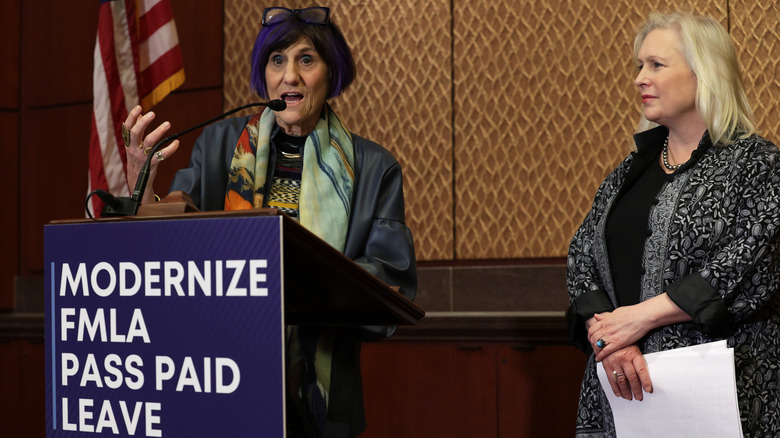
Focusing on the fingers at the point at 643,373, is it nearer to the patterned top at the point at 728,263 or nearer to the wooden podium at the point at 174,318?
the patterned top at the point at 728,263

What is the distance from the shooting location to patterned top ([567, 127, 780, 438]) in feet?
5.86

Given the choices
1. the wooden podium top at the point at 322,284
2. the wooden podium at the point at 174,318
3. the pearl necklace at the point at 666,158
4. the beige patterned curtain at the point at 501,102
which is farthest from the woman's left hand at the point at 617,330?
the beige patterned curtain at the point at 501,102

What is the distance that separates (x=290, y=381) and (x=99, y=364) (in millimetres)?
459

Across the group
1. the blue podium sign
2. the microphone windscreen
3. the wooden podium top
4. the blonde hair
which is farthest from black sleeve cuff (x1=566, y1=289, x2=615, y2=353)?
the blue podium sign

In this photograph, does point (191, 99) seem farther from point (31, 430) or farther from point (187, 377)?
point (187, 377)

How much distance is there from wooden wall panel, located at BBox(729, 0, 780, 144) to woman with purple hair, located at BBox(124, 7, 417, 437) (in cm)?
192

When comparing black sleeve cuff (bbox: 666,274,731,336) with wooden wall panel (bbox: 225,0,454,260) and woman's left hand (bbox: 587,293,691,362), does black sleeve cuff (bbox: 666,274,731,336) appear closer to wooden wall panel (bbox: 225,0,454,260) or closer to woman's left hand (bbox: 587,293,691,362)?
woman's left hand (bbox: 587,293,691,362)

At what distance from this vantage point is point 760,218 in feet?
5.96

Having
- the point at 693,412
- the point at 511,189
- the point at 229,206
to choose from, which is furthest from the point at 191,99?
the point at 693,412

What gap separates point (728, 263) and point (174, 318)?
3.71 feet

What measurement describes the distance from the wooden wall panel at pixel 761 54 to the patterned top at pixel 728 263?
59.3 inches

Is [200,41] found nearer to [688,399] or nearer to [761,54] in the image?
[761,54]

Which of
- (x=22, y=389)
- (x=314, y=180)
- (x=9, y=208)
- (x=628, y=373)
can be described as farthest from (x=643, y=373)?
(x=9, y=208)

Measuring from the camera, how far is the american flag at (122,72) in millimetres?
3709
